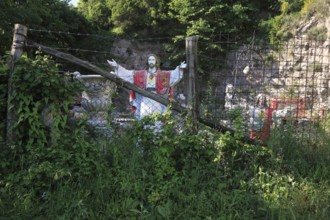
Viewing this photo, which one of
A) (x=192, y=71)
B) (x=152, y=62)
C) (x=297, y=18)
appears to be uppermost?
(x=297, y=18)

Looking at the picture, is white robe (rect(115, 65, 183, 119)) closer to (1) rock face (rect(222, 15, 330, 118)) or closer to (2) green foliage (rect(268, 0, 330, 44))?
(1) rock face (rect(222, 15, 330, 118))

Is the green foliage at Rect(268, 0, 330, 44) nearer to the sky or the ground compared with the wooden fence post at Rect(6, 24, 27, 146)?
nearer to the sky

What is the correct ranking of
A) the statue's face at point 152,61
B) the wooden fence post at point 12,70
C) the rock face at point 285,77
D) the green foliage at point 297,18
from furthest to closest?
the green foliage at point 297,18 → the statue's face at point 152,61 → the rock face at point 285,77 → the wooden fence post at point 12,70

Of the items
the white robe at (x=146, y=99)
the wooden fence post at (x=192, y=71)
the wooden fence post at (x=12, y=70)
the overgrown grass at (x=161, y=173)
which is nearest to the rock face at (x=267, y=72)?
the wooden fence post at (x=192, y=71)

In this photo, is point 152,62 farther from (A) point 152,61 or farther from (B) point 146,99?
(B) point 146,99

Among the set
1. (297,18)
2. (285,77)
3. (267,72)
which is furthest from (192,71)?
(297,18)

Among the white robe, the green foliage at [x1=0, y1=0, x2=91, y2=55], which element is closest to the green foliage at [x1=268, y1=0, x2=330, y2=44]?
the white robe

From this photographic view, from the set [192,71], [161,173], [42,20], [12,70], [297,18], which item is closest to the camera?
[161,173]

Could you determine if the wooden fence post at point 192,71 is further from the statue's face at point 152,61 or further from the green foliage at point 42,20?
the green foliage at point 42,20

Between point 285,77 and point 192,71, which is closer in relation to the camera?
point 192,71

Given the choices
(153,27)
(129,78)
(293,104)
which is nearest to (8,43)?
(153,27)

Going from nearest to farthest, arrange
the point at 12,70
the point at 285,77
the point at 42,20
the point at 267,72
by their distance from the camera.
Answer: the point at 12,70
the point at 285,77
the point at 267,72
the point at 42,20

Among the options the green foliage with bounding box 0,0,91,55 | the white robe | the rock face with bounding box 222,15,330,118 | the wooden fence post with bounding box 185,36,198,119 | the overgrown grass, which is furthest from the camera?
the green foliage with bounding box 0,0,91,55

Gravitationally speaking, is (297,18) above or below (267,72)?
above
